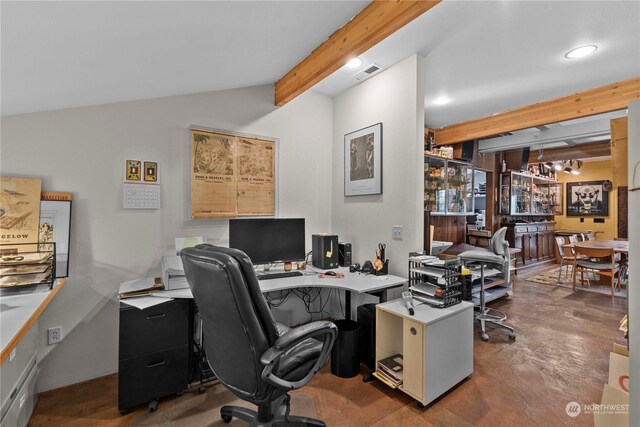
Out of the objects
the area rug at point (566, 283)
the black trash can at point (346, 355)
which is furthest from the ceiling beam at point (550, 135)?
the black trash can at point (346, 355)

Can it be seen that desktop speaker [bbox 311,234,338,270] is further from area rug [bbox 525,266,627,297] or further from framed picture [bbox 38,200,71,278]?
area rug [bbox 525,266,627,297]

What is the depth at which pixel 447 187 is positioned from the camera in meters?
4.74

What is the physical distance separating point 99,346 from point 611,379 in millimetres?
3266

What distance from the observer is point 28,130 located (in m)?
2.00

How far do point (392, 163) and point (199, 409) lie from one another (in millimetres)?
2439

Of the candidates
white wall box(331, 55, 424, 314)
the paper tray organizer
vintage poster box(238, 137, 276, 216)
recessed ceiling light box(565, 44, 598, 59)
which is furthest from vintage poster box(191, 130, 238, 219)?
recessed ceiling light box(565, 44, 598, 59)

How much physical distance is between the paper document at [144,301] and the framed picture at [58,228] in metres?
0.67

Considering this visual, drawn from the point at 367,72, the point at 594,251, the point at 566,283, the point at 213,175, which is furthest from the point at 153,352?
the point at 566,283

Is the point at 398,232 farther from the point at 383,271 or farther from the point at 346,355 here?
the point at 346,355

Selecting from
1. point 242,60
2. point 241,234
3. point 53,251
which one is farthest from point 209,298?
point 242,60

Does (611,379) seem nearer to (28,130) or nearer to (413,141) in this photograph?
(413,141)

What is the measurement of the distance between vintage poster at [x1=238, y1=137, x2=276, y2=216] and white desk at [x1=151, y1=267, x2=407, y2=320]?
845mm

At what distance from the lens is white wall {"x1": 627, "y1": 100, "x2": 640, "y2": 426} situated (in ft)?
3.52

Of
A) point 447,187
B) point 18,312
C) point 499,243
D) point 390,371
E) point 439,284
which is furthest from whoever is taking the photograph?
point 447,187
